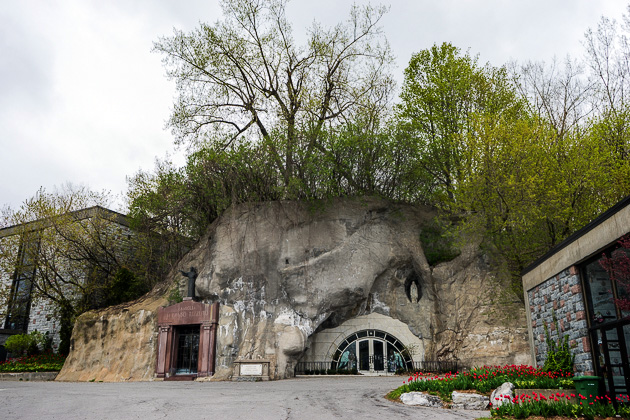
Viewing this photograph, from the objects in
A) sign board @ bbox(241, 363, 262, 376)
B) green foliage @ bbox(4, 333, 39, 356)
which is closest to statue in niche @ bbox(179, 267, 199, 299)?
sign board @ bbox(241, 363, 262, 376)

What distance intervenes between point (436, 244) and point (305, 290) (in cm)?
691

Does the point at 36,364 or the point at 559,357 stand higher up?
the point at 559,357

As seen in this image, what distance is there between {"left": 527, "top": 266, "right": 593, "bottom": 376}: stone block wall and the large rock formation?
719 cm

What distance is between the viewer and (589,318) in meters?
10.1

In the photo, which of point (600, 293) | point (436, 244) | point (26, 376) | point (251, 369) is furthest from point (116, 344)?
point (600, 293)

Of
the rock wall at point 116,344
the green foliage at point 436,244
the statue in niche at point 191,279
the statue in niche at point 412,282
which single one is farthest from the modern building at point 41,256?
the green foliage at point 436,244

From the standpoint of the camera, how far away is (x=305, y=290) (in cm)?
2120

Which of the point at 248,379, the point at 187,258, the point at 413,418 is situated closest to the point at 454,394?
the point at 413,418

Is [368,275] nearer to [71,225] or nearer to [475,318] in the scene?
[475,318]

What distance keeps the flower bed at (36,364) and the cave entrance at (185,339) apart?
7.22 metres

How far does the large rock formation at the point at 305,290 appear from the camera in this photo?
2031 centimetres

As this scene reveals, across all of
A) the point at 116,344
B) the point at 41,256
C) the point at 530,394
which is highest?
the point at 41,256

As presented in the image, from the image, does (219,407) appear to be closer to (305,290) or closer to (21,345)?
(305,290)

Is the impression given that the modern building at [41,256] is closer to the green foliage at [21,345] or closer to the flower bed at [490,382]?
the green foliage at [21,345]
